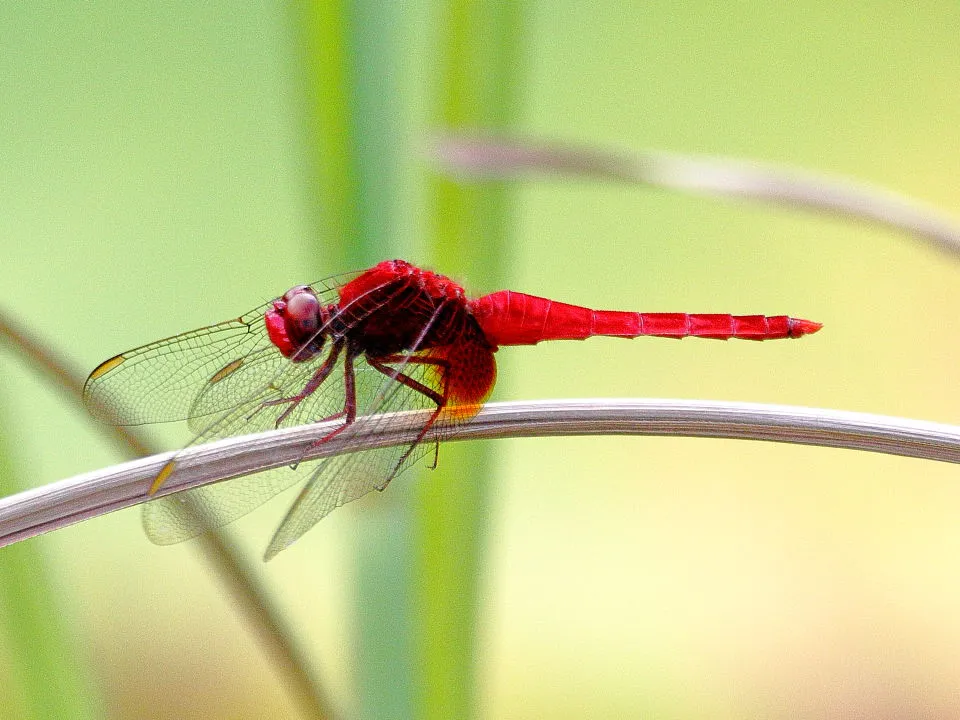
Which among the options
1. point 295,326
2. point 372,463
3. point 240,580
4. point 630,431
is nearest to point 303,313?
point 295,326

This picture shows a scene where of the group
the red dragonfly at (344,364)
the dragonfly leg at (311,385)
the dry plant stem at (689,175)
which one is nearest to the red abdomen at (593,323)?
the red dragonfly at (344,364)

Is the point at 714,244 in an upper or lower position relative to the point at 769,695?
upper

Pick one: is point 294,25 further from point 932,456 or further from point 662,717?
point 662,717

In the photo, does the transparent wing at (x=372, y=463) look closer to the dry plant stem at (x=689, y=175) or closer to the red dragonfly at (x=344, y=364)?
the red dragonfly at (x=344, y=364)

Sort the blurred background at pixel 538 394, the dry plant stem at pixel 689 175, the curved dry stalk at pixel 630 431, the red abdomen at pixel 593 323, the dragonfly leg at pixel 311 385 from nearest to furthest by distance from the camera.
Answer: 1. the curved dry stalk at pixel 630 431
2. the dry plant stem at pixel 689 175
3. the dragonfly leg at pixel 311 385
4. the red abdomen at pixel 593 323
5. the blurred background at pixel 538 394

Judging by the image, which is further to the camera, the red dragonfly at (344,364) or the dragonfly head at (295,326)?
the dragonfly head at (295,326)

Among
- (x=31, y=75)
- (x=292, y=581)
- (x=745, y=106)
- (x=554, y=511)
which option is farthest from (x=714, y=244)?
(x=31, y=75)

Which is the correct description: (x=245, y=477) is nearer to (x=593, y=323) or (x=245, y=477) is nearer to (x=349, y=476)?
(x=349, y=476)
